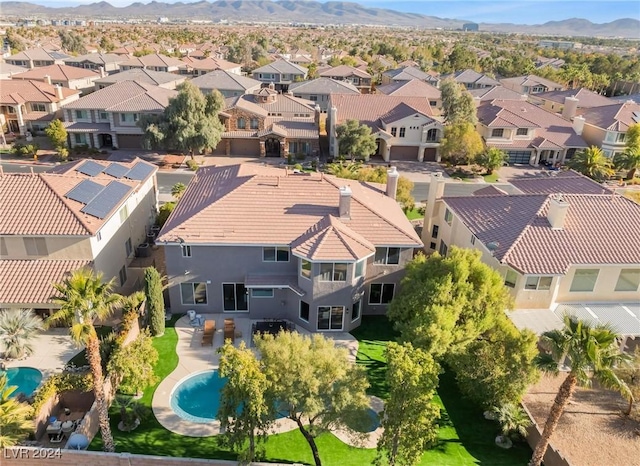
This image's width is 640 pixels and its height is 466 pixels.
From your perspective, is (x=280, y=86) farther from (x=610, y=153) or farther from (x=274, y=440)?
(x=274, y=440)

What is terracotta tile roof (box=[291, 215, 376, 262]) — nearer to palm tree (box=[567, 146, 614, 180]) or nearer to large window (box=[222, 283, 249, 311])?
large window (box=[222, 283, 249, 311])

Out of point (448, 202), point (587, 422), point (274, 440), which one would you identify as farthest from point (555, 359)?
point (448, 202)

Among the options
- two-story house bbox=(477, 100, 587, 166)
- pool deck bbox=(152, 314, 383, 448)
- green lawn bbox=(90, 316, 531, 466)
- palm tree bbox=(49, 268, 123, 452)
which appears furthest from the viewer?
two-story house bbox=(477, 100, 587, 166)

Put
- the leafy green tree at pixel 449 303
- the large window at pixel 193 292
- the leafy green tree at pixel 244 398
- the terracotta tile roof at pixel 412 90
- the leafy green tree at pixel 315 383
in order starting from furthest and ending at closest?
the terracotta tile roof at pixel 412 90, the large window at pixel 193 292, the leafy green tree at pixel 449 303, the leafy green tree at pixel 315 383, the leafy green tree at pixel 244 398

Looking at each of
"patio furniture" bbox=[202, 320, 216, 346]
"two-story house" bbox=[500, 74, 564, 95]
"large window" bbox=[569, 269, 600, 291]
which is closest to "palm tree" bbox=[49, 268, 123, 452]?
"patio furniture" bbox=[202, 320, 216, 346]

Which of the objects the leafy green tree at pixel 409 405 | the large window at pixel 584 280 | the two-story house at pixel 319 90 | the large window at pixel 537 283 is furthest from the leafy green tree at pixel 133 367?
the two-story house at pixel 319 90

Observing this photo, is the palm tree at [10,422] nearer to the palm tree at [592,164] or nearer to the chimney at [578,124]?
the palm tree at [592,164]
